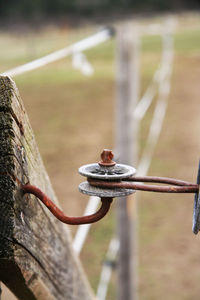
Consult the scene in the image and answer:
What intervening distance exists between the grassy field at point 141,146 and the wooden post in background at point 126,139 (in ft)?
1.48

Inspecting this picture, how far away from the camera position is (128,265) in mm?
1532

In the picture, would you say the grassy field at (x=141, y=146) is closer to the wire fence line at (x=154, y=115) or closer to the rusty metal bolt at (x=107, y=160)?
the wire fence line at (x=154, y=115)

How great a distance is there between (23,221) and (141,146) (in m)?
4.01

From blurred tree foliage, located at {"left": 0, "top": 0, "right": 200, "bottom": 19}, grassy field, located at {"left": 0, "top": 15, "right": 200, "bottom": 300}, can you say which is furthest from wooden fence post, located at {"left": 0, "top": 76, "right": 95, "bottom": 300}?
blurred tree foliage, located at {"left": 0, "top": 0, "right": 200, "bottom": 19}

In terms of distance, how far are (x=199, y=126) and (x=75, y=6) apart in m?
6.56

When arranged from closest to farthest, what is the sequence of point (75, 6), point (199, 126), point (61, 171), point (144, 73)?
point (61, 171) < point (199, 126) < point (144, 73) < point (75, 6)

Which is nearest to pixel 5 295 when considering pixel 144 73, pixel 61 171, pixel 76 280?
pixel 76 280

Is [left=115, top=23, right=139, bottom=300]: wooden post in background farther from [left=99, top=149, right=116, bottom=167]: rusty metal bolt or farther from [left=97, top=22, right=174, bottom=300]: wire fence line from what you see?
[left=99, top=149, right=116, bottom=167]: rusty metal bolt

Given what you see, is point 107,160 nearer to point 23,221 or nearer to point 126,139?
point 23,221

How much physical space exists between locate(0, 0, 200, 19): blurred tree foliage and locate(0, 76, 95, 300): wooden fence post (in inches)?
297

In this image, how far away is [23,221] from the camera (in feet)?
1.06

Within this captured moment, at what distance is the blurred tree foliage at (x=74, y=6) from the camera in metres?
8.51

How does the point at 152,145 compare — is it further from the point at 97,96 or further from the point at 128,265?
the point at 128,265

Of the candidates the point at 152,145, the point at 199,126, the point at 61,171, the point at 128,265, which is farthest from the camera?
the point at 199,126
